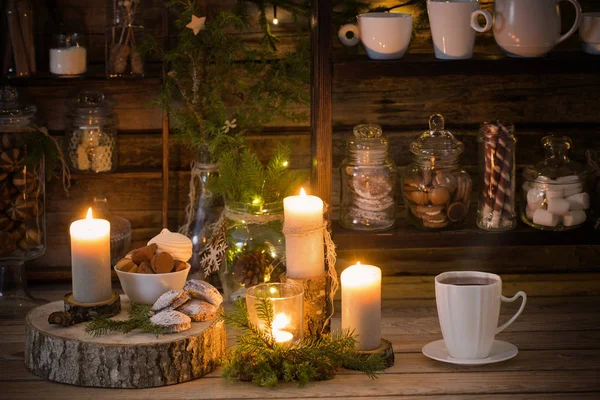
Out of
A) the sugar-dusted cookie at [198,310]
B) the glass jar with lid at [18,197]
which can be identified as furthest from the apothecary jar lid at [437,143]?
the glass jar with lid at [18,197]

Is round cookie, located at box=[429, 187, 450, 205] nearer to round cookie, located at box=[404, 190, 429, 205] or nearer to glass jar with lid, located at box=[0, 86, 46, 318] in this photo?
round cookie, located at box=[404, 190, 429, 205]

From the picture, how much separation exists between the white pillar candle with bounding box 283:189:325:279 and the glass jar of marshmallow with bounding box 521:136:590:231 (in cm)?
51

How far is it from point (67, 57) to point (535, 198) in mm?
1052

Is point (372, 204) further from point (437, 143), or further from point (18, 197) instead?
point (18, 197)

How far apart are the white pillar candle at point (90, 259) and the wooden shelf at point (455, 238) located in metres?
0.50

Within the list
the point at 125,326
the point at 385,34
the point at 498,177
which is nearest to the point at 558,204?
the point at 498,177

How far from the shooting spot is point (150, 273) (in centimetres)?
174

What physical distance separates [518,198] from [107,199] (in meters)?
0.98

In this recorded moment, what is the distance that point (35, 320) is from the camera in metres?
1.68

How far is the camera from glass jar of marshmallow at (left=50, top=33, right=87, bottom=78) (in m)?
2.09

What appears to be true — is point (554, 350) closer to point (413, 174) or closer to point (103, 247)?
point (413, 174)

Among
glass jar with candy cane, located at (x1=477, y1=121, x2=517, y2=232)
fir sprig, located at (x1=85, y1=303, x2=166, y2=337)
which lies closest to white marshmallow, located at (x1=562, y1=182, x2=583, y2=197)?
glass jar with candy cane, located at (x1=477, y1=121, x2=517, y2=232)

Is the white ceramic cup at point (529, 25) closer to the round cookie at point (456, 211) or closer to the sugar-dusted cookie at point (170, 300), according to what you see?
the round cookie at point (456, 211)

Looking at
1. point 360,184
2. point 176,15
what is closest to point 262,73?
point 176,15
